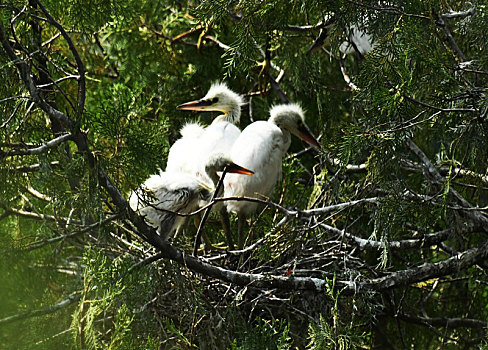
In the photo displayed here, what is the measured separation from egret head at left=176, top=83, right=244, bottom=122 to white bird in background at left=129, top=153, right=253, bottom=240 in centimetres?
69

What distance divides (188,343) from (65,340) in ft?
1.44

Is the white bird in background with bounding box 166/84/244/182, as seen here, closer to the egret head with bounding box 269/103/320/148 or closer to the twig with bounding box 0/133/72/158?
the egret head with bounding box 269/103/320/148

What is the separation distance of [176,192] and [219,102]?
2.72ft

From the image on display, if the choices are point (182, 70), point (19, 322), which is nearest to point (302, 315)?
point (19, 322)

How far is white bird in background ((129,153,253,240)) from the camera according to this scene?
2383 millimetres

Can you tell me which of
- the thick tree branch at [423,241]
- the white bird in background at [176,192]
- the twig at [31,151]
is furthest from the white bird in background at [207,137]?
the twig at [31,151]

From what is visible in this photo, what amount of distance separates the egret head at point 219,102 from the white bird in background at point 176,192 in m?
0.69

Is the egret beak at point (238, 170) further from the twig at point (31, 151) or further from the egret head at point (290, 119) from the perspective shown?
the twig at point (31, 151)

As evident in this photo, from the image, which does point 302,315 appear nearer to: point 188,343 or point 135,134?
point 188,343

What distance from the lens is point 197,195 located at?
8.09 feet

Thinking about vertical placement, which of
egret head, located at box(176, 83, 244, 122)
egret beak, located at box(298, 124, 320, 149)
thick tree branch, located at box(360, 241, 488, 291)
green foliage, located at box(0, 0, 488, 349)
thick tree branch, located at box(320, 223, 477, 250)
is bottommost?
thick tree branch, located at box(360, 241, 488, 291)

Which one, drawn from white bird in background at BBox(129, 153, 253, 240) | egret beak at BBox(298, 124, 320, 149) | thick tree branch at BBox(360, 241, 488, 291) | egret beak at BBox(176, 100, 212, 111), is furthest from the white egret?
thick tree branch at BBox(360, 241, 488, 291)

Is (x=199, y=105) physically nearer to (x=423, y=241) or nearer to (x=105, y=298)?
(x=423, y=241)

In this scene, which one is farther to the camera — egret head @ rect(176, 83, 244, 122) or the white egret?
egret head @ rect(176, 83, 244, 122)
